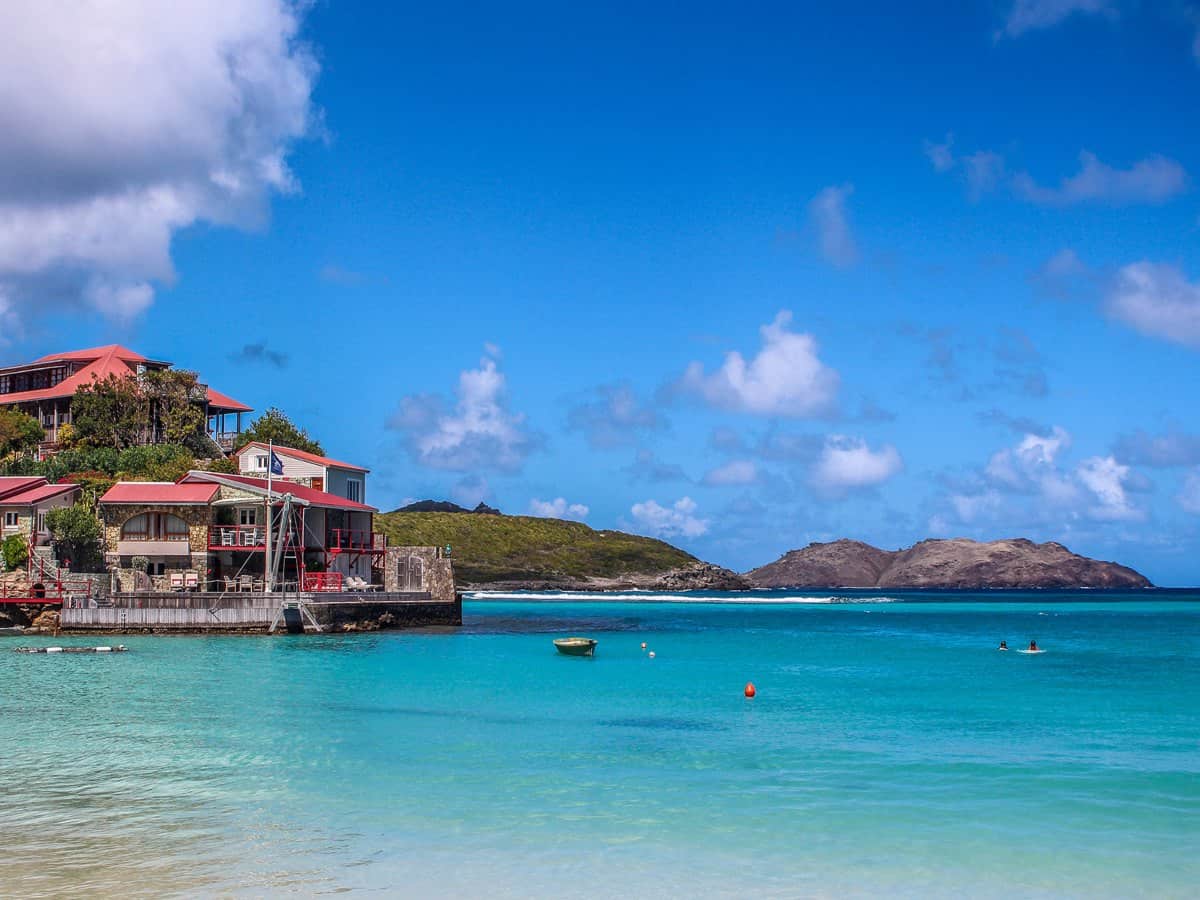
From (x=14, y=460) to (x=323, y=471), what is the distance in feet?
85.1

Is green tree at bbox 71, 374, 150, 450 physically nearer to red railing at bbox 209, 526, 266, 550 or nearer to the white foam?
red railing at bbox 209, 526, 266, 550

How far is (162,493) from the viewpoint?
69250mm

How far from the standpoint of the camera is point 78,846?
700 inches

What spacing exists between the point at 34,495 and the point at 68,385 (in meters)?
32.0

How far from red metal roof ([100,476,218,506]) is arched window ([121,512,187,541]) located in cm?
102

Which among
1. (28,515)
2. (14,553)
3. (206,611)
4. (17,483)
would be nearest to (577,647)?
(206,611)

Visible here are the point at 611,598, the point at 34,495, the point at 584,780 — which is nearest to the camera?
the point at 584,780

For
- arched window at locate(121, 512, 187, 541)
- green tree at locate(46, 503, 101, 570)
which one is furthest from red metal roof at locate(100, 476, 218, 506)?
green tree at locate(46, 503, 101, 570)

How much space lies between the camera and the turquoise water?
55.9 feet

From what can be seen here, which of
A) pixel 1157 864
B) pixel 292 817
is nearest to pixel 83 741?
pixel 292 817

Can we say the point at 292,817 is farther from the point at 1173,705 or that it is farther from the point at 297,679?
the point at 1173,705

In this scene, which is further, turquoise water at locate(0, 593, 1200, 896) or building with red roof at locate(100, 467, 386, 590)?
building with red roof at locate(100, 467, 386, 590)

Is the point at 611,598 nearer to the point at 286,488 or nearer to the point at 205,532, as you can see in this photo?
the point at 286,488

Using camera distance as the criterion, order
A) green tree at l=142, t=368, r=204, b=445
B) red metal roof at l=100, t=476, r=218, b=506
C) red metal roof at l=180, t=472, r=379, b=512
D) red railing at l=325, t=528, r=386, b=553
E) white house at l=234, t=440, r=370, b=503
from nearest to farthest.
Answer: red metal roof at l=100, t=476, r=218, b=506, red metal roof at l=180, t=472, r=379, b=512, red railing at l=325, t=528, r=386, b=553, white house at l=234, t=440, r=370, b=503, green tree at l=142, t=368, r=204, b=445
